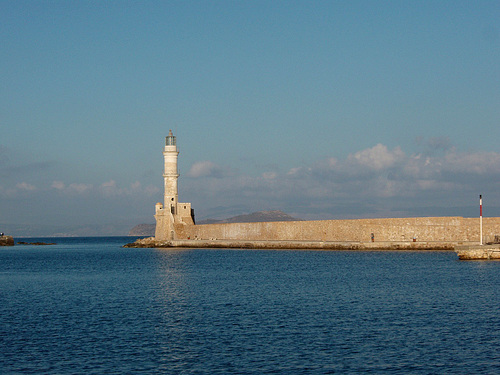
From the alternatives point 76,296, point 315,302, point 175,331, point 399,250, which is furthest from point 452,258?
point 175,331

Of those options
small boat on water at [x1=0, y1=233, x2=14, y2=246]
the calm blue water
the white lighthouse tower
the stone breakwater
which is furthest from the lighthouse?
small boat on water at [x1=0, y1=233, x2=14, y2=246]

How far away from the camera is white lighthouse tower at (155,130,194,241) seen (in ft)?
216

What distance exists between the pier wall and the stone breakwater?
4.58 feet

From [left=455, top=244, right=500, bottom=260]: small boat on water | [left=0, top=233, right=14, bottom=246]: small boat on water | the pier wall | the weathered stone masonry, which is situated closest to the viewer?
[left=455, top=244, right=500, bottom=260]: small boat on water

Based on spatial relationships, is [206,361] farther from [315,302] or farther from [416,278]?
[416,278]

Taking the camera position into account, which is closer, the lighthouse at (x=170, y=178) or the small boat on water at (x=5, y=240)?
the lighthouse at (x=170, y=178)

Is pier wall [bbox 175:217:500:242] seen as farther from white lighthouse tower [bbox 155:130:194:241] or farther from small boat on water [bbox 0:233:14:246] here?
small boat on water [bbox 0:233:14:246]

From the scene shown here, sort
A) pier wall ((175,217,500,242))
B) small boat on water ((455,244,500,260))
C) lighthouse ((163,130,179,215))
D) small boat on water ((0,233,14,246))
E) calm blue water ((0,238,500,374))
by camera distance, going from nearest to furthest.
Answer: calm blue water ((0,238,500,374)), small boat on water ((455,244,500,260)), pier wall ((175,217,500,242)), lighthouse ((163,130,179,215)), small boat on water ((0,233,14,246))

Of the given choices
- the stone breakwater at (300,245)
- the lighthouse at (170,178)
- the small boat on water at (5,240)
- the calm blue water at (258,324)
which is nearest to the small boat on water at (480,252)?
the calm blue water at (258,324)

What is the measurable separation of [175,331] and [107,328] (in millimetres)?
1903

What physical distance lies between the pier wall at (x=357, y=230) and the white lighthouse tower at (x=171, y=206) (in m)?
0.60

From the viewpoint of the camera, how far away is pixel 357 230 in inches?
2140

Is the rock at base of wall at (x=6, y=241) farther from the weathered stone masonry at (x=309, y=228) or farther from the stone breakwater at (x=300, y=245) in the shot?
the weathered stone masonry at (x=309, y=228)

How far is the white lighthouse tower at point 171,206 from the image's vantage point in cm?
6569
